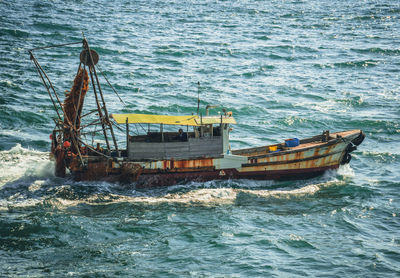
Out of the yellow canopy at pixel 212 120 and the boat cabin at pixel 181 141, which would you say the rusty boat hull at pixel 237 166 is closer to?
the boat cabin at pixel 181 141

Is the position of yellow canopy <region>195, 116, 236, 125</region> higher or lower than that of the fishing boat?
higher

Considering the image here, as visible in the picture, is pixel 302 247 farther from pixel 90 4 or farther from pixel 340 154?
pixel 90 4

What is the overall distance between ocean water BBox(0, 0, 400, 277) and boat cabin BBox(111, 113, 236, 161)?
216 centimetres

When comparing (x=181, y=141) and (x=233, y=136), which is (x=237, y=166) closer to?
(x=181, y=141)

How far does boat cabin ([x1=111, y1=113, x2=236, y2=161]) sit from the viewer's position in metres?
29.4

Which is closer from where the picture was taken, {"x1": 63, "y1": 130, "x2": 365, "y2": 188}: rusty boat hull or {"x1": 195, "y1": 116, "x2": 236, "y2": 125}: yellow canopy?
{"x1": 63, "y1": 130, "x2": 365, "y2": 188}: rusty boat hull

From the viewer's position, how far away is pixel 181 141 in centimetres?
3058

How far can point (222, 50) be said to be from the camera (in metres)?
63.1

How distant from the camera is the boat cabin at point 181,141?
29359 millimetres

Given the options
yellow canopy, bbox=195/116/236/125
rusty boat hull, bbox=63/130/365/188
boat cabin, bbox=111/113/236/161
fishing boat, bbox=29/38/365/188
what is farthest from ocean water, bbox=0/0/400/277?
yellow canopy, bbox=195/116/236/125

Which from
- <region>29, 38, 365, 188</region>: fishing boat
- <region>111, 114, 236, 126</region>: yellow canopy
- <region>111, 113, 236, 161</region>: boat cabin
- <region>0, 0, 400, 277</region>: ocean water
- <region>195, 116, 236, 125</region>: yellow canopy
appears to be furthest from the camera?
Answer: <region>195, 116, 236, 125</region>: yellow canopy

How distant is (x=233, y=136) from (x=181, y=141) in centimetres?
967

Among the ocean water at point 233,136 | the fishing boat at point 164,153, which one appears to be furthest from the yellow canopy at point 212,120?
the ocean water at point 233,136

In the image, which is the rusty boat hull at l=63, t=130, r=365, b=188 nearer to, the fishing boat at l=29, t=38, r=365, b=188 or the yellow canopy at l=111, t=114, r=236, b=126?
the fishing boat at l=29, t=38, r=365, b=188
